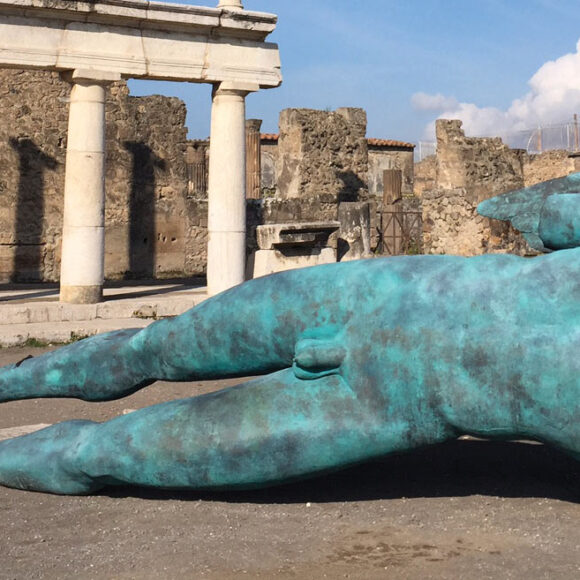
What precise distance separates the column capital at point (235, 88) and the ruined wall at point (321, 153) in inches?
257

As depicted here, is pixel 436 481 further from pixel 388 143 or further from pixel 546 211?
pixel 388 143

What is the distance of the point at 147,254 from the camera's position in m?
15.0

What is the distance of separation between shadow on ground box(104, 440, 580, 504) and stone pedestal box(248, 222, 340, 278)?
25.7 ft

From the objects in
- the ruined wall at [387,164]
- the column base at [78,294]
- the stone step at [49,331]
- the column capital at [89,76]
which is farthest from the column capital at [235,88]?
the ruined wall at [387,164]

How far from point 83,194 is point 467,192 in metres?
8.63

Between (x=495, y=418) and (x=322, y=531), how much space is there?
582 mm

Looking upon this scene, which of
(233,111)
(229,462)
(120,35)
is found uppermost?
(120,35)

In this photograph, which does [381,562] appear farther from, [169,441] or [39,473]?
[39,473]

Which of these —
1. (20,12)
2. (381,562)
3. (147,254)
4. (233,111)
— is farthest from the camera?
(147,254)

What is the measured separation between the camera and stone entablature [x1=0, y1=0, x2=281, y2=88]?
9.05m

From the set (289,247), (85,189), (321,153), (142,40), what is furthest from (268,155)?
(85,189)

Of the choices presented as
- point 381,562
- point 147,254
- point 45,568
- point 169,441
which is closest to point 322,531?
point 381,562

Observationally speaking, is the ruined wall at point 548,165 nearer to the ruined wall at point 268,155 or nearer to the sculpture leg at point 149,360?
the ruined wall at point 268,155

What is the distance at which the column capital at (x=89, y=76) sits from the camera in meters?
9.34
